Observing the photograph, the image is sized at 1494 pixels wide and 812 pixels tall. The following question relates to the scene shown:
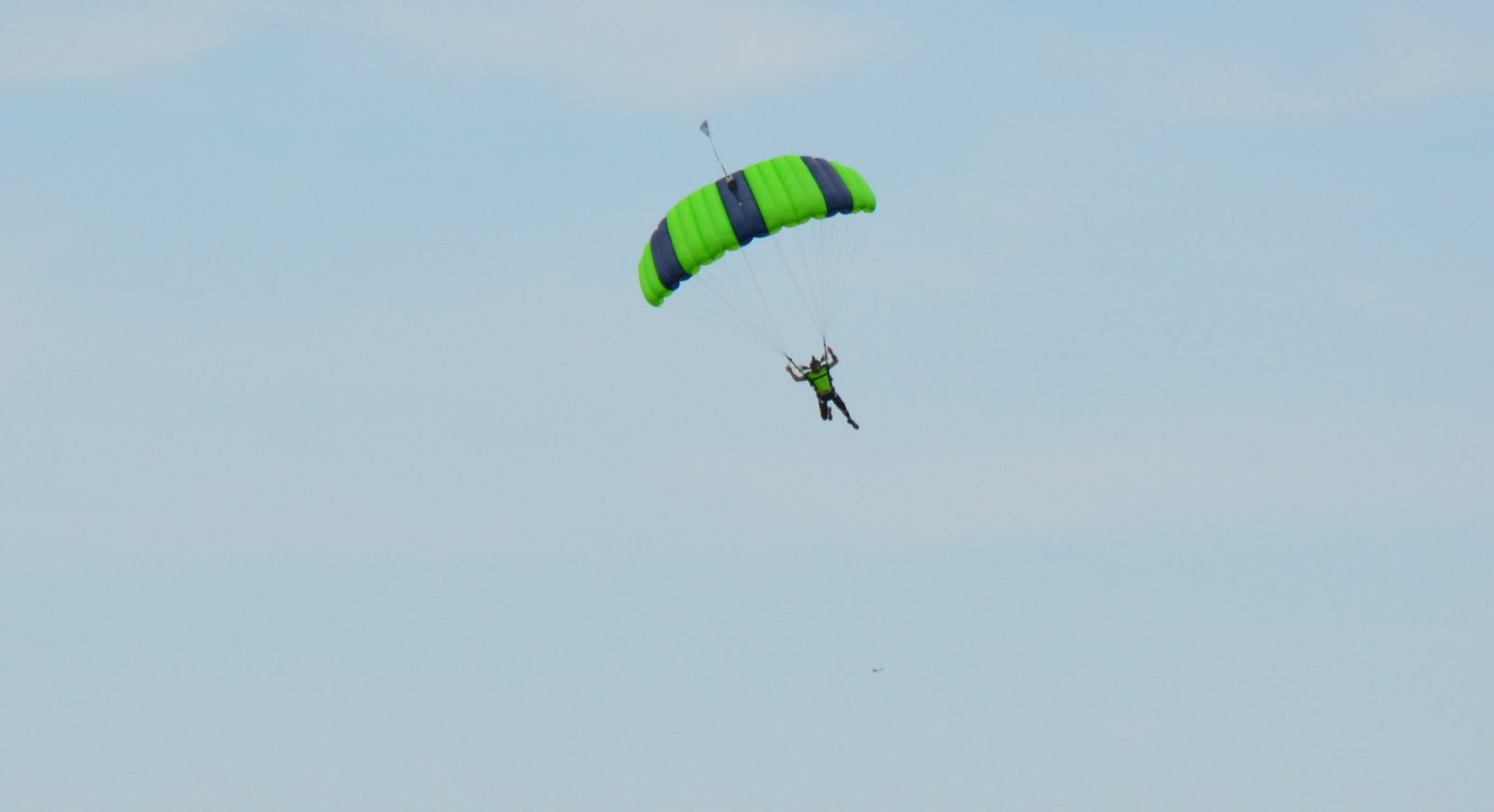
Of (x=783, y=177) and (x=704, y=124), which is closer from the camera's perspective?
(x=704, y=124)

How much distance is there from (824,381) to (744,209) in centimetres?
450

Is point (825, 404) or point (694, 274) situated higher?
point (694, 274)

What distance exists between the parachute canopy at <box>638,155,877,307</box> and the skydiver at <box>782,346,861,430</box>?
3278mm

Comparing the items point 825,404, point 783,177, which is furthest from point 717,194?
point 825,404

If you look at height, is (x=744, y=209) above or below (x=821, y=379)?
above

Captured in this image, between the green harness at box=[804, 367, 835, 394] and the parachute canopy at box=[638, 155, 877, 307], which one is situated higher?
the parachute canopy at box=[638, 155, 877, 307]

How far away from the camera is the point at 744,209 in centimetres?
6450

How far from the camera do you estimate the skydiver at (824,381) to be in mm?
64500

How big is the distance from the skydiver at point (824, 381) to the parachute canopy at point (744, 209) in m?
3.28

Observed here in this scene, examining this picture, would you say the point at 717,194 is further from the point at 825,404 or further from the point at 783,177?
the point at 825,404

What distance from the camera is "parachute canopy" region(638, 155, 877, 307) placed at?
64500mm

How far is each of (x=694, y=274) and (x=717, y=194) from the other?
6.59 feet

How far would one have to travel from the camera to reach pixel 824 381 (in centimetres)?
6450

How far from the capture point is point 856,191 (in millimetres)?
66125
